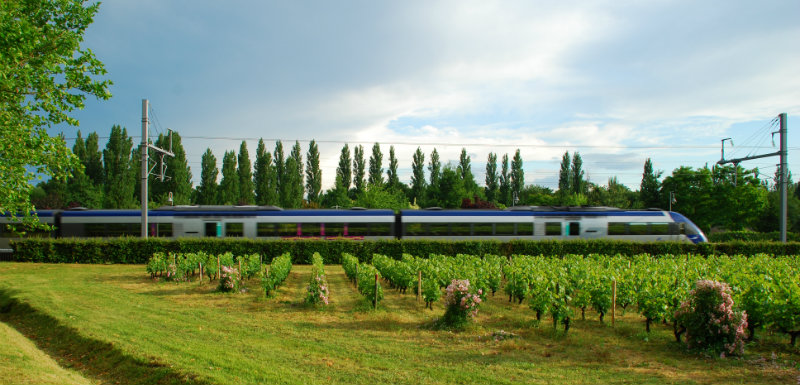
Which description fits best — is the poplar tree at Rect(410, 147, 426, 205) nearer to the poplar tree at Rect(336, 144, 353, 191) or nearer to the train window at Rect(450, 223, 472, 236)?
the poplar tree at Rect(336, 144, 353, 191)

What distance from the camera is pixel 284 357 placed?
9.04 metres

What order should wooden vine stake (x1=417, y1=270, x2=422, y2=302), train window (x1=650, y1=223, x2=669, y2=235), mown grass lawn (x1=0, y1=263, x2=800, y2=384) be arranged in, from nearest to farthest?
1. mown grass lawn (x1=0, y1=263, x2=800, y2=384)
2. wooden vine stake (x1=417, y1=270, x2=422, y2=302)
3. train window (x1=650, y1=223, x2=669, y2=235)

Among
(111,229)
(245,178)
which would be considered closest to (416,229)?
(111,229)

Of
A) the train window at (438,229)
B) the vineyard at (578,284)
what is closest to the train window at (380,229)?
the train window at (438,229)

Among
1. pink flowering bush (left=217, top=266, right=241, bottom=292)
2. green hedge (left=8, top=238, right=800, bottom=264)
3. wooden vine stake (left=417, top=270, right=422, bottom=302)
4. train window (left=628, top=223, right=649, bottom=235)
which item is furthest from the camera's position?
train window (left=628, top=223, right=649, bottom=235)

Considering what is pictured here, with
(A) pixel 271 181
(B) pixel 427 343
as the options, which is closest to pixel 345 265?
(B) pixel 427 343

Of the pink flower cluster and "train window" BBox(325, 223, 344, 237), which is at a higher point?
"train window" BBox(325, 223, 344, 237)

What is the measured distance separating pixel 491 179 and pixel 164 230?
185 ft

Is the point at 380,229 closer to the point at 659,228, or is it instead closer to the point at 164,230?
the point at 164,230

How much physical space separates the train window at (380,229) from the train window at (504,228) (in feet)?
20.7

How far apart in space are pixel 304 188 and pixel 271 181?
4883 millimetres

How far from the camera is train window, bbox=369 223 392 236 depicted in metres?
26.3

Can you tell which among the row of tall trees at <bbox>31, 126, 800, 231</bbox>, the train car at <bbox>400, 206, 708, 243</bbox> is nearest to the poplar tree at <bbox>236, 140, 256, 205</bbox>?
the row of tall trees at <bbox>31, 126, 800, 231</bbox>

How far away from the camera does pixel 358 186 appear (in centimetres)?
6644
